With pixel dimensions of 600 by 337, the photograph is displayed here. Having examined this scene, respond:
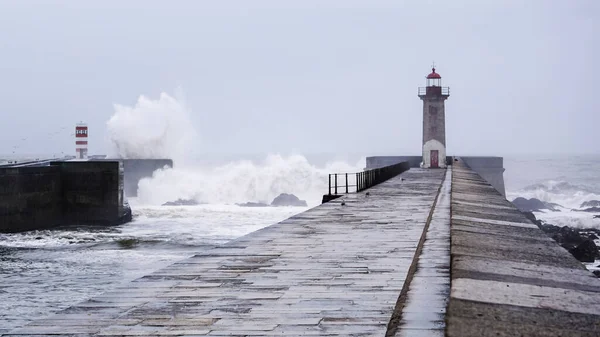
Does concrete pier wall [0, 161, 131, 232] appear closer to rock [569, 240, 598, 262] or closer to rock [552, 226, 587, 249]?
rock [569, 240, 598, 262]

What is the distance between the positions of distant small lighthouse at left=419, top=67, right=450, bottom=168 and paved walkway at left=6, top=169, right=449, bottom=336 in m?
30.2

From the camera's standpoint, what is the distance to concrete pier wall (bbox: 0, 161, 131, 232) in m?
19.6

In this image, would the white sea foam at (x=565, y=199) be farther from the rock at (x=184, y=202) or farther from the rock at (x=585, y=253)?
the rock at (x=184, y=202)

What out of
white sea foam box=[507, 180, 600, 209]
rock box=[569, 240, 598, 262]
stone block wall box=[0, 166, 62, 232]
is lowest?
white sea foam box=[507, 180, 600, 209]

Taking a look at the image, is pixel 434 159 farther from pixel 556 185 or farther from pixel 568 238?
pixel 556 185

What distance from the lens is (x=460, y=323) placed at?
2.68 meters

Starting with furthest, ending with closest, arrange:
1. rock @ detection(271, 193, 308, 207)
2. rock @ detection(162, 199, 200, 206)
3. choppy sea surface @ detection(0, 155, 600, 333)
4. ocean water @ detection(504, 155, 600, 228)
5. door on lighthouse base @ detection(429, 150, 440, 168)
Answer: ocean water @ detection(504, 155, 600, 228)
rock @ detection(162, 199, 200, 206)
rock @ detection(271, 193, 308, 207)
door on lighthouse base @ detection(429, 150, 440, 168)
choppy sea surface @ detection(0, 155, 600, 333)

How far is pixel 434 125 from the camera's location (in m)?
37.0

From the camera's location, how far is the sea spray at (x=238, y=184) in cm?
4291

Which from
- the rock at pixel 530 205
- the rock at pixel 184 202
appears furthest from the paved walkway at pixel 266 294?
the rock at pixel 530 205

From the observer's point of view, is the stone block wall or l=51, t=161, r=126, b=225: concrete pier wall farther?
l=51, t=161, r=126, b=225: concrete pier wall

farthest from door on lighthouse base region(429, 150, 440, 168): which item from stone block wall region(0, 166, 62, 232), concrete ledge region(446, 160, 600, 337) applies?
concrete ledge region(446, 160, 600, 337)

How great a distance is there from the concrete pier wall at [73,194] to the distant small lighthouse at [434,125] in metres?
19.2

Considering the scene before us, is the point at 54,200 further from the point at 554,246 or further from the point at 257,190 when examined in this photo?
the point at 257,190
